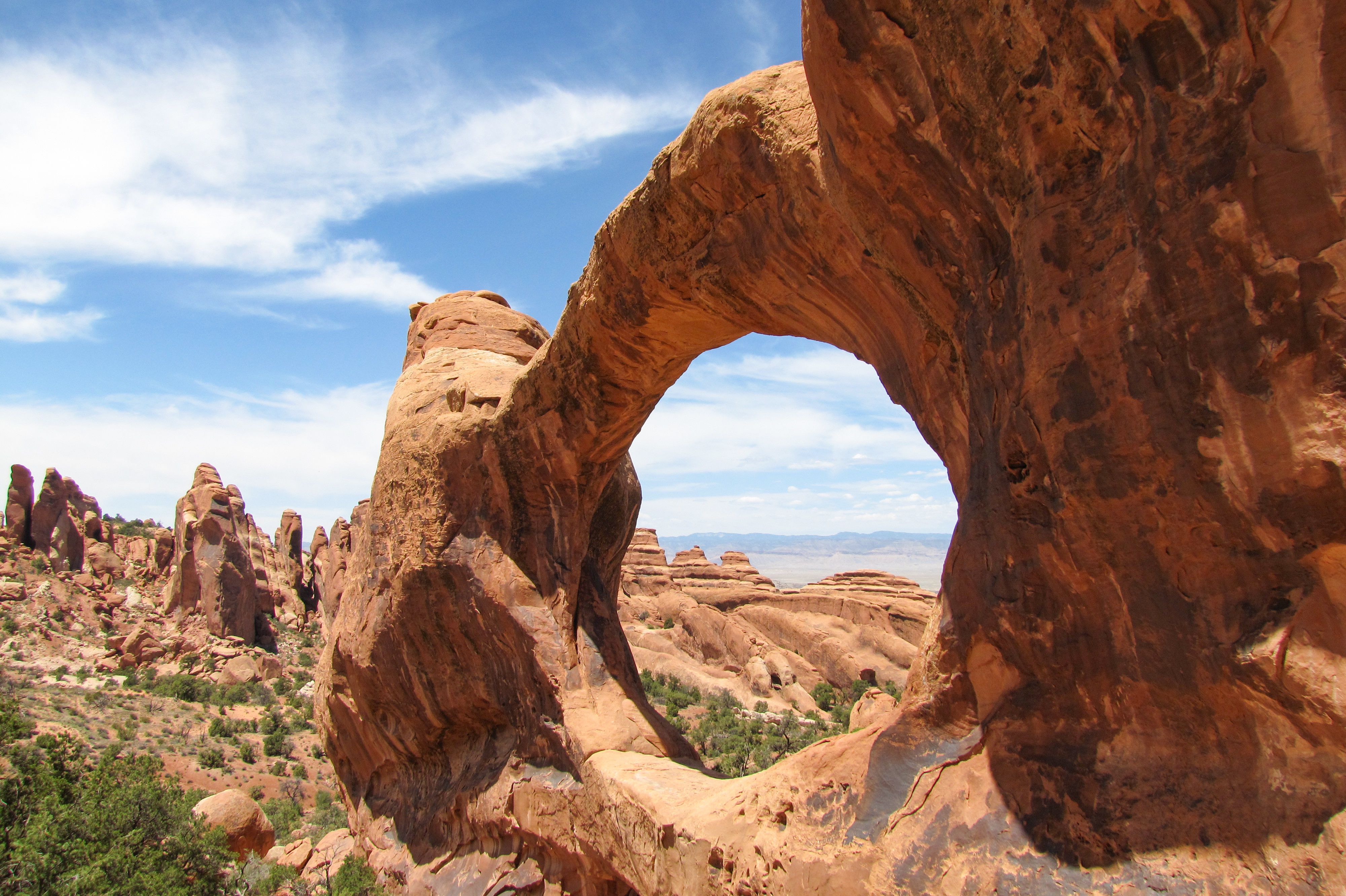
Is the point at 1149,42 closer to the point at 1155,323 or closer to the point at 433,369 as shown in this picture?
the point at 1155,323

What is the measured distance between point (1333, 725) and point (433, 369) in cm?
960

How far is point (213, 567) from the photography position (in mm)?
36875

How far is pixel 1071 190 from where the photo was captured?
2.93m

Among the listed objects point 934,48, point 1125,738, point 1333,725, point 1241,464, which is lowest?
point 1125,738

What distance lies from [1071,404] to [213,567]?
42.2 meters

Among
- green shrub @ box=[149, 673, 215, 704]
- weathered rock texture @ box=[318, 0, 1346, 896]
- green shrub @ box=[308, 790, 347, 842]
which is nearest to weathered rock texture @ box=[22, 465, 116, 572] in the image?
green shrub @ box=[149, 673, 215, 704]

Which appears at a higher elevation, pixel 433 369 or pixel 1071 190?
pixel 433 369

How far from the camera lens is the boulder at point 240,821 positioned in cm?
1189

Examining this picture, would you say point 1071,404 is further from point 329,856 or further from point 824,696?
point 824,696

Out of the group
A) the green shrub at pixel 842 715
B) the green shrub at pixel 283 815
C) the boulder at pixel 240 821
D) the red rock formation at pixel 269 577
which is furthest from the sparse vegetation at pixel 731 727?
the red rock formation at pixel 269 577

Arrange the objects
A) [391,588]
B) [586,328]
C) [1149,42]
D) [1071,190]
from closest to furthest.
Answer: [1149,42]
[1071,190]
[586,328]
[391,588]

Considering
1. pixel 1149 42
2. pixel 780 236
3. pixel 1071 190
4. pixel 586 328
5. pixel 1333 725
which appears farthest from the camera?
pixel 586 328

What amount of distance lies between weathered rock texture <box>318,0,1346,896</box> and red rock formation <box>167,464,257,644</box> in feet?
124

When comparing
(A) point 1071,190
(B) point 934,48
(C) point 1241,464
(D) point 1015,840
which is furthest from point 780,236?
(D) point 1015,840
